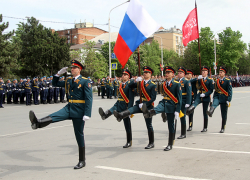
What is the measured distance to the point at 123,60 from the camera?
7133 mm

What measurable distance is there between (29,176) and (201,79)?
641 cm

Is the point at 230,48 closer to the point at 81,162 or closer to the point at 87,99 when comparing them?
the point at 87,99

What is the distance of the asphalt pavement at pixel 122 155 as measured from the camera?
5.15m

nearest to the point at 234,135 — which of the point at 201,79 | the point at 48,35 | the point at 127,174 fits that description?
the point at 201,79

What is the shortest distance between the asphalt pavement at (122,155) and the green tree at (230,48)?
53.7 meters

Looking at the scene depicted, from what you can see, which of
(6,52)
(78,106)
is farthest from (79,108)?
(6,52)

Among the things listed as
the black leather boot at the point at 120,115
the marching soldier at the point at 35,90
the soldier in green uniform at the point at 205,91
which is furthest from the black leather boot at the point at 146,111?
the marching soldier at the point at 35,90

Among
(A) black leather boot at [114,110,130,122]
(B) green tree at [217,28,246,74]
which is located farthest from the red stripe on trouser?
(B) green tree at [217,28,246,74]

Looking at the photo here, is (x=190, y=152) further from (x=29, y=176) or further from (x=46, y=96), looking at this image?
(x=46, y=96)

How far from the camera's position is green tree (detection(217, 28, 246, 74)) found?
5991 cm

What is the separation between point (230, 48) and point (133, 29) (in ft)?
191

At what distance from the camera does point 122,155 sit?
6.48 m

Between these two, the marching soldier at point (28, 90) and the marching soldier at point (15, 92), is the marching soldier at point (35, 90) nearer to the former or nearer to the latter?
the marching soldier at point (28, 90)

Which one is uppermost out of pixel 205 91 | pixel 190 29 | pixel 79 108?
pixel 190 29
